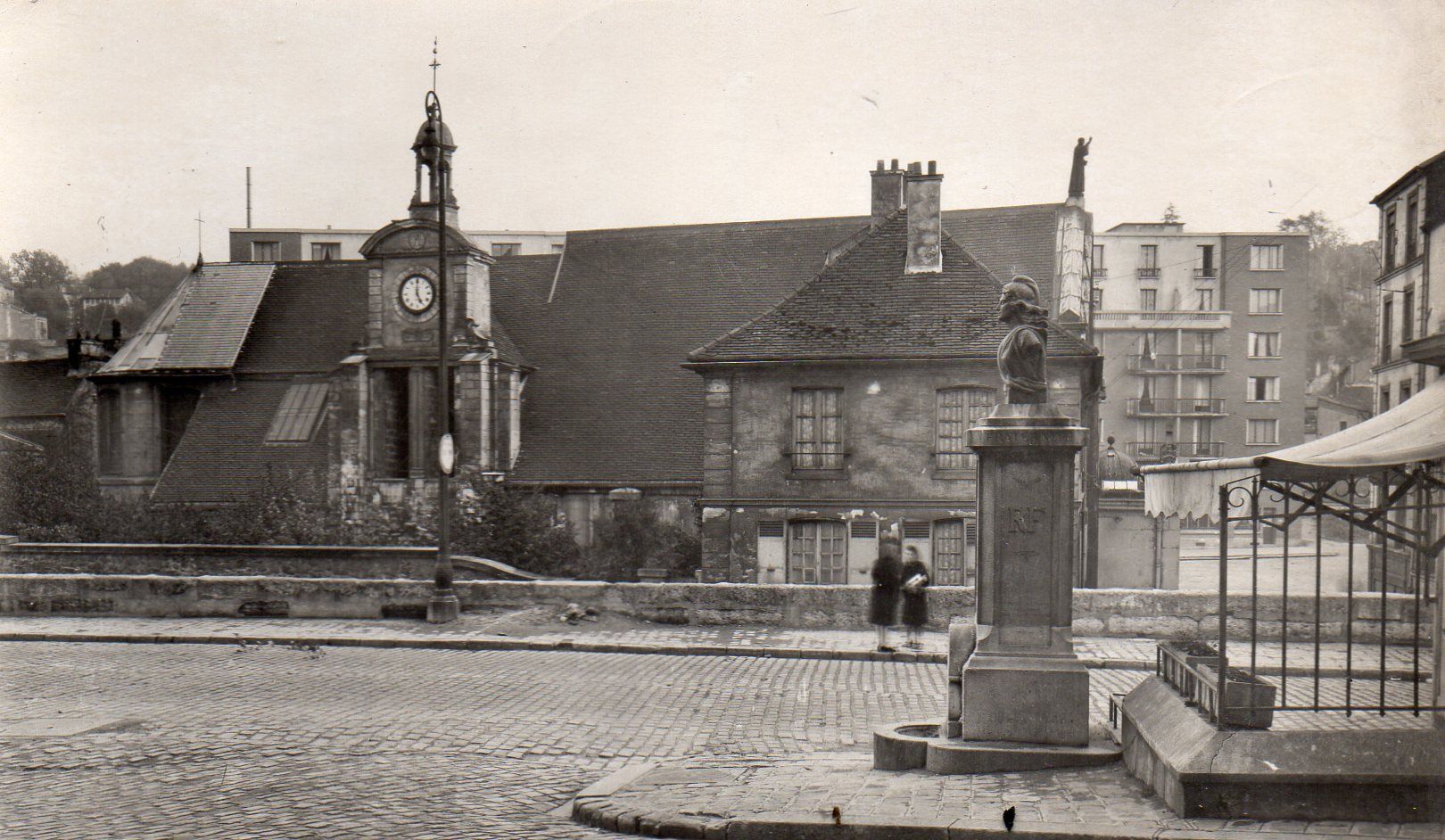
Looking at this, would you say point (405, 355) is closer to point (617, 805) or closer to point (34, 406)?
point (34, 406)

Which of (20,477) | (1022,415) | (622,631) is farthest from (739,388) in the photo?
(20,477)

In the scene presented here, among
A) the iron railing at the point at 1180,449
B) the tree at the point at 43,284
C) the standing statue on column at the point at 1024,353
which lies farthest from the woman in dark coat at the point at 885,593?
the iron railing at the point at 1180,449

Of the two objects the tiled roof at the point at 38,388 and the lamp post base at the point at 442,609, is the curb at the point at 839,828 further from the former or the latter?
the tiled roof at the point at 38,388

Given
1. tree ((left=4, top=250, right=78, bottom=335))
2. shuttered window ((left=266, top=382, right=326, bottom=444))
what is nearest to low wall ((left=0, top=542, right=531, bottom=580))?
tree ((left=4, top=250, right=78, bottom=335))

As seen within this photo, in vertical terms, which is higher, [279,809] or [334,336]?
[334,336]

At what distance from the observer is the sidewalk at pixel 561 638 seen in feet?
46.9

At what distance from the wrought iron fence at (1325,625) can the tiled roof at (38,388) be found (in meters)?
35.2

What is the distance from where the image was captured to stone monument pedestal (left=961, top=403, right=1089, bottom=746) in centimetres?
791

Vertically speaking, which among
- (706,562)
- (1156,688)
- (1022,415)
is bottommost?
(706,562)

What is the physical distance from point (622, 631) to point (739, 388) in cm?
806

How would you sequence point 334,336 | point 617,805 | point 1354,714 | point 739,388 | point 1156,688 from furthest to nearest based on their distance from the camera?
point 334,336, point 739,388, point 1354,714, point 1156,688, point 617,805

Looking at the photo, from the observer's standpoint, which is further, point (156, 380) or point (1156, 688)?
point (156, 380)

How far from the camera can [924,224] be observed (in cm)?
2347

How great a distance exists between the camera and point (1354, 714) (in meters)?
8.51
